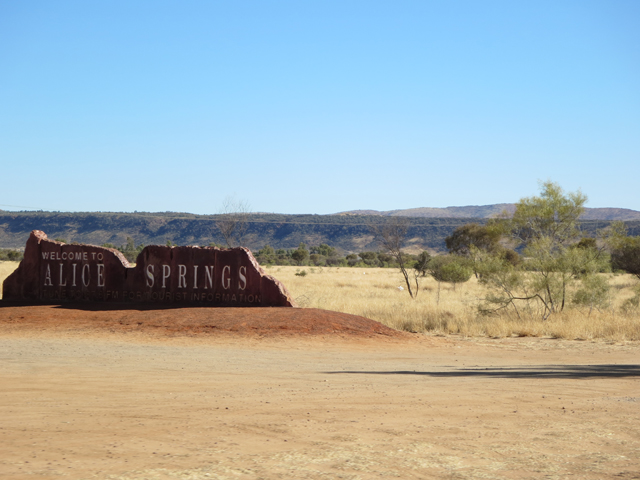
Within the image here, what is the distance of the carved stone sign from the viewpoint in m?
19.4

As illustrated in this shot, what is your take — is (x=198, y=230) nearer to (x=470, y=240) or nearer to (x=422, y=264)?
(x=470, y=240)

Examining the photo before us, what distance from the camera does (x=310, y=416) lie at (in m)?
7.13

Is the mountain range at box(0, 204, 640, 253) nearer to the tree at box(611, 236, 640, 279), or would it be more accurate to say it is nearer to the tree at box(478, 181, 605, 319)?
the tree at box(611, 236, 640, 279)

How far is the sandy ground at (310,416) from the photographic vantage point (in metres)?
5.29

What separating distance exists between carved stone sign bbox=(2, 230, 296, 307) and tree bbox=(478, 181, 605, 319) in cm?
759

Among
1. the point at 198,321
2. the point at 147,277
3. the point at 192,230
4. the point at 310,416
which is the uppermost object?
the point at 192,230

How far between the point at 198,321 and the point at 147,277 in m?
3.49

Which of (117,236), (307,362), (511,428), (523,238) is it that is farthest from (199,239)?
(511,428)

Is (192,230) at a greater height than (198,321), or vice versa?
(192,230)

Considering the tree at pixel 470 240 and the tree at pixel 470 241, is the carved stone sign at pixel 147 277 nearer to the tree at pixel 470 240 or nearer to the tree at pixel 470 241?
the tree at pixel 470 241

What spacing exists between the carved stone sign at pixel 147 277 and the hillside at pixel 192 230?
72561 mm

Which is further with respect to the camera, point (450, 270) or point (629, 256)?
point (450, 270)

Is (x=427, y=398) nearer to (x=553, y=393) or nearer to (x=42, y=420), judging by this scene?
(x=553, y=393)

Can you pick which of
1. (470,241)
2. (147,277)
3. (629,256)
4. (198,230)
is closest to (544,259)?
(629,256)
